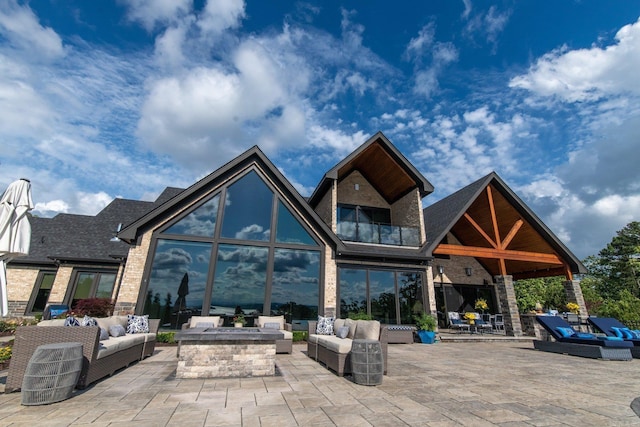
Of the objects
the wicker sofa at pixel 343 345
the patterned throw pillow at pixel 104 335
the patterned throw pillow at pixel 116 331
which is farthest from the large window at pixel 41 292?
the wicker sofa at pixel 343 345

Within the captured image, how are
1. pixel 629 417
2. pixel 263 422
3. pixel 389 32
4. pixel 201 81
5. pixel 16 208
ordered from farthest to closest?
pixel 389 32, pixel 201 81, pixel 16 208, pixel 629 417, pixel 263 422

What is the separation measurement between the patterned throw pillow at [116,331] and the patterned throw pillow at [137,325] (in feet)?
1.90

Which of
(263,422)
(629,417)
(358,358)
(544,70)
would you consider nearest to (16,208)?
(263,422)

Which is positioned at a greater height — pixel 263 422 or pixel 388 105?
pixel 388 105

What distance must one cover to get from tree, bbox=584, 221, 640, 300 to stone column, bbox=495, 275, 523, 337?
57.4 feet

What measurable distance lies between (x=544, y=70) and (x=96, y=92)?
54.6 ft

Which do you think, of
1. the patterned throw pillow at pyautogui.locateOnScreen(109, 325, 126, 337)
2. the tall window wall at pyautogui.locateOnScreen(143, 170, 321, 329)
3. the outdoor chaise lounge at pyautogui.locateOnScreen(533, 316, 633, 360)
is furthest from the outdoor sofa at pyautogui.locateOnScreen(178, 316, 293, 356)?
the outdoor chaise lounge at pyautogui.locateOnScreen(533, 316, 633, 360)

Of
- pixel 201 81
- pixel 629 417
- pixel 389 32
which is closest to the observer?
pixel 629 417

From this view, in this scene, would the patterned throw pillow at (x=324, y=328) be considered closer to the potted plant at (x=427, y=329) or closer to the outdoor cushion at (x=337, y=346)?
the outdoor cushion at (x=337, y=346)

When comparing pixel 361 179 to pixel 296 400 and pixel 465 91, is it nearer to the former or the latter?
pixel 465 91

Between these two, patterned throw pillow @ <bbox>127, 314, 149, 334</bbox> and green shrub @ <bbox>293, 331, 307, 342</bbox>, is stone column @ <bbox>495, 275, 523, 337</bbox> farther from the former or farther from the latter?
patterned throw pillow @ <bbox>127, 314, 149, 334</bbox>

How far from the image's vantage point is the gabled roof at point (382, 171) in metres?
12.7

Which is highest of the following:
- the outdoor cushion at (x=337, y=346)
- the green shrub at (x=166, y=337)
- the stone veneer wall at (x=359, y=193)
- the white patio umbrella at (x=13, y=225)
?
the stone veneer wall at (x=359, y=193)

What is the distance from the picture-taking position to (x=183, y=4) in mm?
8703
